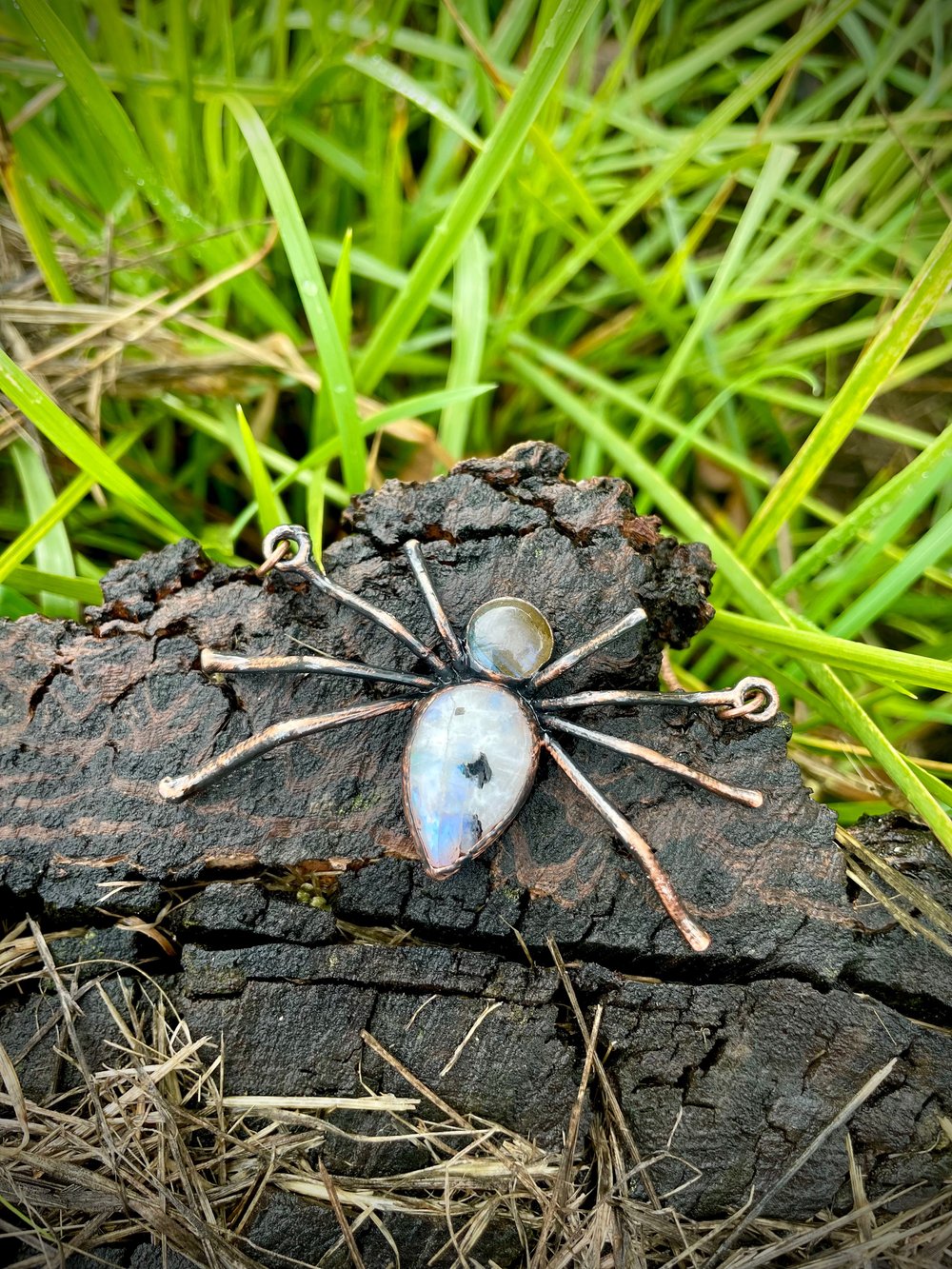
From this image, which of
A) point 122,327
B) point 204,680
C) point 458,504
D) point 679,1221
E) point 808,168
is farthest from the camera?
point 808,168

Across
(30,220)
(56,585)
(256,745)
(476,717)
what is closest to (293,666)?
(256,745)

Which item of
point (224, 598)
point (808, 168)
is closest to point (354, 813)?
point (224, 598)

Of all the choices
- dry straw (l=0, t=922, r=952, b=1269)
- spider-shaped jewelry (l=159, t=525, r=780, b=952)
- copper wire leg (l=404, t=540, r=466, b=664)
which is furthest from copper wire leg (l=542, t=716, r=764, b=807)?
dry straw (l=0, t=922, r=952, b=1269)

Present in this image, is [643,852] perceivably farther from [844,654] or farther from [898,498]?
[898,498]

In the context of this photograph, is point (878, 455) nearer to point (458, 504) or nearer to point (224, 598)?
point (458, 504)

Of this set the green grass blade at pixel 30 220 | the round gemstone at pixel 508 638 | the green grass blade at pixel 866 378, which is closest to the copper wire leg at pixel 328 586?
the round gemstone at pixel 508 638

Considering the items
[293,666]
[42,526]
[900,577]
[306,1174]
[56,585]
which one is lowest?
[306,1174]
